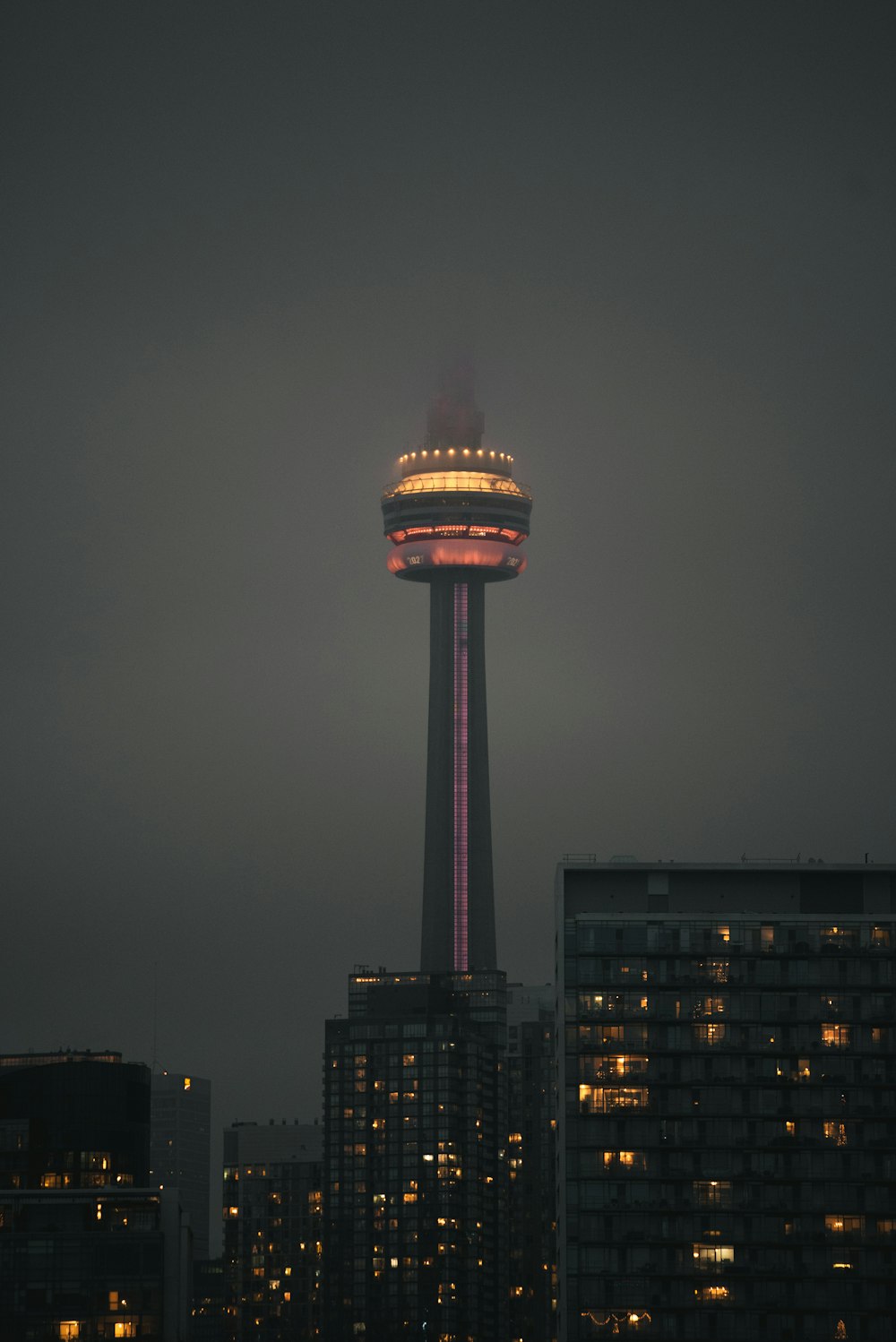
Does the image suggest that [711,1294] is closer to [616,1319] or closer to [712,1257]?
[712,1257]

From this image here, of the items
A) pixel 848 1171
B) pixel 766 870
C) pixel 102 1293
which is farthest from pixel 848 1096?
pixel 102 1293

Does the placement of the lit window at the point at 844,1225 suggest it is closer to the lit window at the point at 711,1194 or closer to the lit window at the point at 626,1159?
the lit window at the point at 711,1194

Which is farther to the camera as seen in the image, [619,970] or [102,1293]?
[102,1293]

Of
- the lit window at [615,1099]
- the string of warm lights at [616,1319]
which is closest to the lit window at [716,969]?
the lit window at [615,1099]

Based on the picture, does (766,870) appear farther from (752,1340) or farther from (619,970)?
(752,1340)

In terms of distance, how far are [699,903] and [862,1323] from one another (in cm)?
2845

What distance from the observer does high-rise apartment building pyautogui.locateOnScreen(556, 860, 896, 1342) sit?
16975cm

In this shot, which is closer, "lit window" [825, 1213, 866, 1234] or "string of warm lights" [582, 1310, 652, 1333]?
"string of warm lights" [582, 1310, 652, 1333]

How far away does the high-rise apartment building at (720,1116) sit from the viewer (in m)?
170

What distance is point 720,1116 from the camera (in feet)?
573

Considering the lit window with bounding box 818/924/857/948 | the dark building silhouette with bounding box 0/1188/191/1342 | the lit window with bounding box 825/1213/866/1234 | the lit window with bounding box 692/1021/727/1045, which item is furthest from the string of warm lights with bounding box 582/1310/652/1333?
the dark building silhouette with bounding box 0/1188/191/1342

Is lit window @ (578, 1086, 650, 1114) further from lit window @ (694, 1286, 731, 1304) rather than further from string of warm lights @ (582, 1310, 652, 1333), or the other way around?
string of warm lights @ (582, 1310, 652, 1333)

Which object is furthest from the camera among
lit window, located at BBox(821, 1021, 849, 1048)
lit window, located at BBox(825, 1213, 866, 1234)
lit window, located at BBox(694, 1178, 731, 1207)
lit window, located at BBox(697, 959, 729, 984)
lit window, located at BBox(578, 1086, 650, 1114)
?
lit window, located at BBox(697, 959, 729, 984)

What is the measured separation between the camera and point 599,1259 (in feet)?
558
